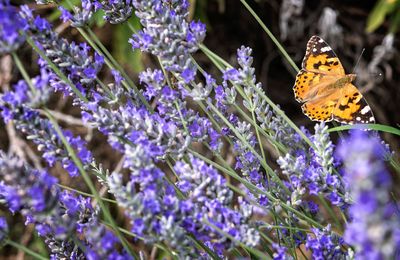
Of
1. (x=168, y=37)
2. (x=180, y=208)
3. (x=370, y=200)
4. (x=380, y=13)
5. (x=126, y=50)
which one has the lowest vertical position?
(x=180, y=208)

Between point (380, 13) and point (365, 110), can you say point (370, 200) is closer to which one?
point (365, 110)

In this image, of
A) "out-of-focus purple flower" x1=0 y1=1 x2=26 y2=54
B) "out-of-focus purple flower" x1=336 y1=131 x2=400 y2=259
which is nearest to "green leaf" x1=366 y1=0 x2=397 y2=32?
"out-of-focus purple flower" x1=0 y1=1 x2=26 y2=54

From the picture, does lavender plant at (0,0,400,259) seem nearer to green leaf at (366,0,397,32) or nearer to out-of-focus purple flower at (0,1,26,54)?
out-of-focus purple flower at (0,1,26,54)

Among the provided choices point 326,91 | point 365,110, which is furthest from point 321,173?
point 326,91

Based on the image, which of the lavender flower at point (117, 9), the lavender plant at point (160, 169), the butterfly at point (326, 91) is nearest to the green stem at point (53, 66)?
the lavender plant at point (160, 169)

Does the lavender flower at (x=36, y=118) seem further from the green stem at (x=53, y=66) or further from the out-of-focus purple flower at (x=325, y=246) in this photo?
the out-of-focus purple flower at (x=325, y=246)
